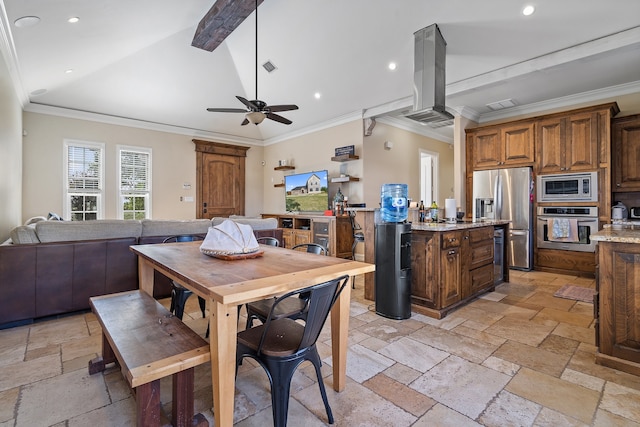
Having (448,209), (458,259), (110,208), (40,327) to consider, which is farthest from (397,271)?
(110,208)

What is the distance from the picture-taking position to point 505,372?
80.7 inches

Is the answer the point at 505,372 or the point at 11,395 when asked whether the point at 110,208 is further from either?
the point at 505,372

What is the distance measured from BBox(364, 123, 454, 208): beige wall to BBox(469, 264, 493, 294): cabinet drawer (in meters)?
2.69

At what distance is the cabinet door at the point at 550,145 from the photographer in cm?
471

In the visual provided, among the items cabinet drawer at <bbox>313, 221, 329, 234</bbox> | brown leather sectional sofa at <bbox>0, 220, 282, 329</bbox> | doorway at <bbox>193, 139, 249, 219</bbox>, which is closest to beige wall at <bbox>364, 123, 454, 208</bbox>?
cabinet drawer at <bbox>313, 221, 329, 234</bbox>

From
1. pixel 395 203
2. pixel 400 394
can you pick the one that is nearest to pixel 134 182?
pixel 395 203

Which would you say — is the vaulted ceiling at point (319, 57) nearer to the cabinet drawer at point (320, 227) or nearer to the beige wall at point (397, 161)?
the beige wall at point (397, 161)

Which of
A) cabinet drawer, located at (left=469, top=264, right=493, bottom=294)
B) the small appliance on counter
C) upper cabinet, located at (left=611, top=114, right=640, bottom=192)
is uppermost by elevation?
upper cabinet, located at (left=611, top=114, right=640, bottom=192)

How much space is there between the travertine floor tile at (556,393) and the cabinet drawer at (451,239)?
121 cm

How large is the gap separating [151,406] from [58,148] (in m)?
6.38

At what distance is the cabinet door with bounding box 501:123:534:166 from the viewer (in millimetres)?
4973

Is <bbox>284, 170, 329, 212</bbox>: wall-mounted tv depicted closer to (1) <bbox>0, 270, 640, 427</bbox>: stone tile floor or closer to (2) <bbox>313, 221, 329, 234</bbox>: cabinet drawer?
(2) <bbox>313, 221, 329, 234</bbox>: cabinet drawer

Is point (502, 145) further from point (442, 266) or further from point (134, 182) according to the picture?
point (134, 182)

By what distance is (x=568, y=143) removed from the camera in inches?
182
